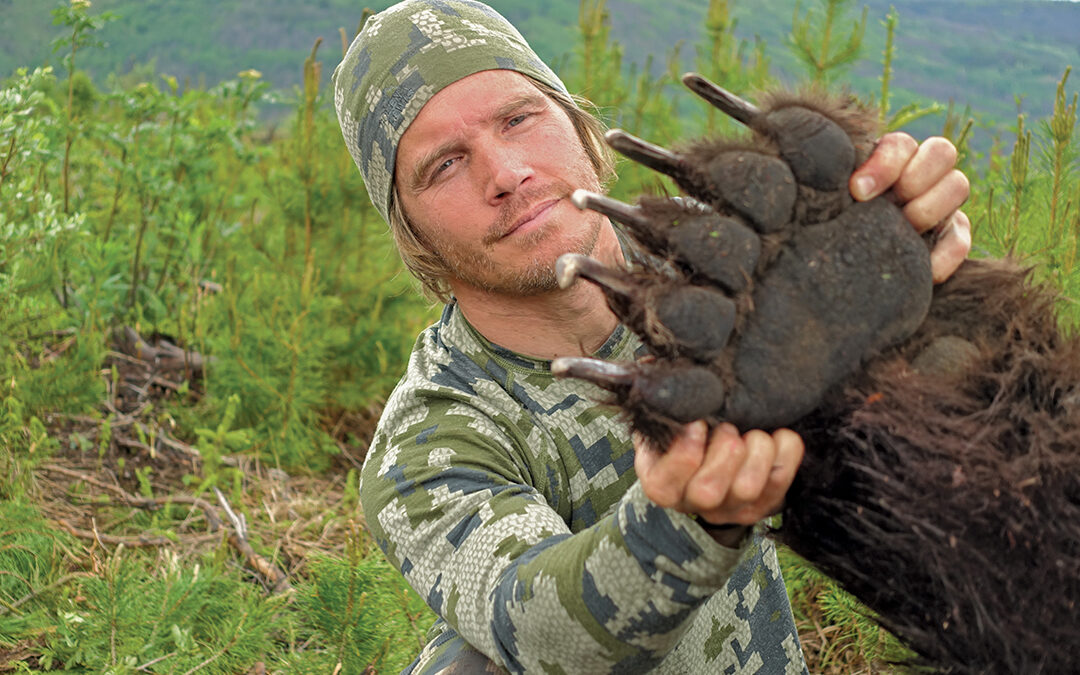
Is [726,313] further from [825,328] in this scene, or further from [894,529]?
[894,529]

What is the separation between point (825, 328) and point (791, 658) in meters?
1.20

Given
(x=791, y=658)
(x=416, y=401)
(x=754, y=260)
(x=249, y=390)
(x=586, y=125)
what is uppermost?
(x=754, y=260)

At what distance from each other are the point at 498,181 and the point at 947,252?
36.5 inches

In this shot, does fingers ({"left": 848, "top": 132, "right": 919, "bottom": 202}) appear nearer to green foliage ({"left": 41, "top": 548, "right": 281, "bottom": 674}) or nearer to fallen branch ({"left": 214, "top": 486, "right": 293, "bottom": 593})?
green foliage ({"left": 41, "top": 548, "right": 281, "bottom": 674})

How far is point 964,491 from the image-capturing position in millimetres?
1075

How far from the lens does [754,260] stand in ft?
3.63

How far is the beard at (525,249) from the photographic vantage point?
1899 mm

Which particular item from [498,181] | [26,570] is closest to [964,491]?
[498,181]

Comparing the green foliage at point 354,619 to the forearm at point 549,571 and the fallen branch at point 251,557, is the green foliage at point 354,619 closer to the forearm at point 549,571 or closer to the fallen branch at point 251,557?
the fallen branch at point 251,557

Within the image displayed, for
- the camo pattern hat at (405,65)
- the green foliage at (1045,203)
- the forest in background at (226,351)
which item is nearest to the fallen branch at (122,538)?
the forest in background at (226,351)

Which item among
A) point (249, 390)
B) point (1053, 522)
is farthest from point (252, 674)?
point (1053, 522)

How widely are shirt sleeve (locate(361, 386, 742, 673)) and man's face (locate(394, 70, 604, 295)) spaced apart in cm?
32

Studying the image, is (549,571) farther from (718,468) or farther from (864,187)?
(864,187)

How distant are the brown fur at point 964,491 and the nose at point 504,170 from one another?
0.90 meters
